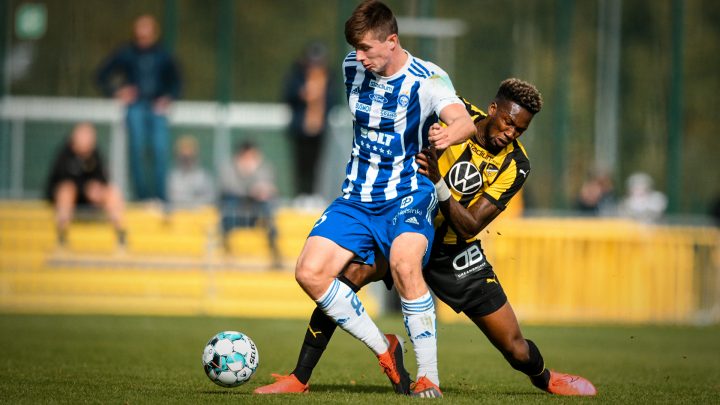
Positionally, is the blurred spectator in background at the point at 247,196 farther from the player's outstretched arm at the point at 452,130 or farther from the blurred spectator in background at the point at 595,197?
the player's outstretched arm at the point at 452,130

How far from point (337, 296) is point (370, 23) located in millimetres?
1748

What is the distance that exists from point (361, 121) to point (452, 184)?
0.80 meters

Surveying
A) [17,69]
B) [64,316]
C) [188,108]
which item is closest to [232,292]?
[64,316]

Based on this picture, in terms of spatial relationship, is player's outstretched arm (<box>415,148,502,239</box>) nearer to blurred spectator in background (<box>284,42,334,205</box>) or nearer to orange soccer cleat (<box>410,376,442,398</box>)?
orange soccer cleat (<box>410,376,442,398</box>)

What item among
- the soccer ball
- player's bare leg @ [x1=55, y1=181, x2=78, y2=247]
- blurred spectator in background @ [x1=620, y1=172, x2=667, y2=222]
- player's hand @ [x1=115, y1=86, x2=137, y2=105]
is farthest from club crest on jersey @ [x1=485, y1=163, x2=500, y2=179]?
blurred spectator in background @ [x1=620, y1=172, x2=667, y2=222]

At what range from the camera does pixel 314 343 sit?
784cm

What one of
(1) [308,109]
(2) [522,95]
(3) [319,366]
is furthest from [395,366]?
(1) [308,109]

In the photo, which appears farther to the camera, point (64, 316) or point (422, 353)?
point (64, 316)

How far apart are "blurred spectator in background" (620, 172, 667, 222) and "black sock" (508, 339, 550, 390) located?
1335 centimetres

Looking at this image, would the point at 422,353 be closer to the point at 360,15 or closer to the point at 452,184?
the point at 452,184

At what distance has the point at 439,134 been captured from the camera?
23.1 feet

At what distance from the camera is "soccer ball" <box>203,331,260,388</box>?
7.55 metres

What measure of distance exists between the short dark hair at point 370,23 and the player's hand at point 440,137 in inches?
29.3

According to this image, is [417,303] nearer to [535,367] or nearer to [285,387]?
[285,387]
